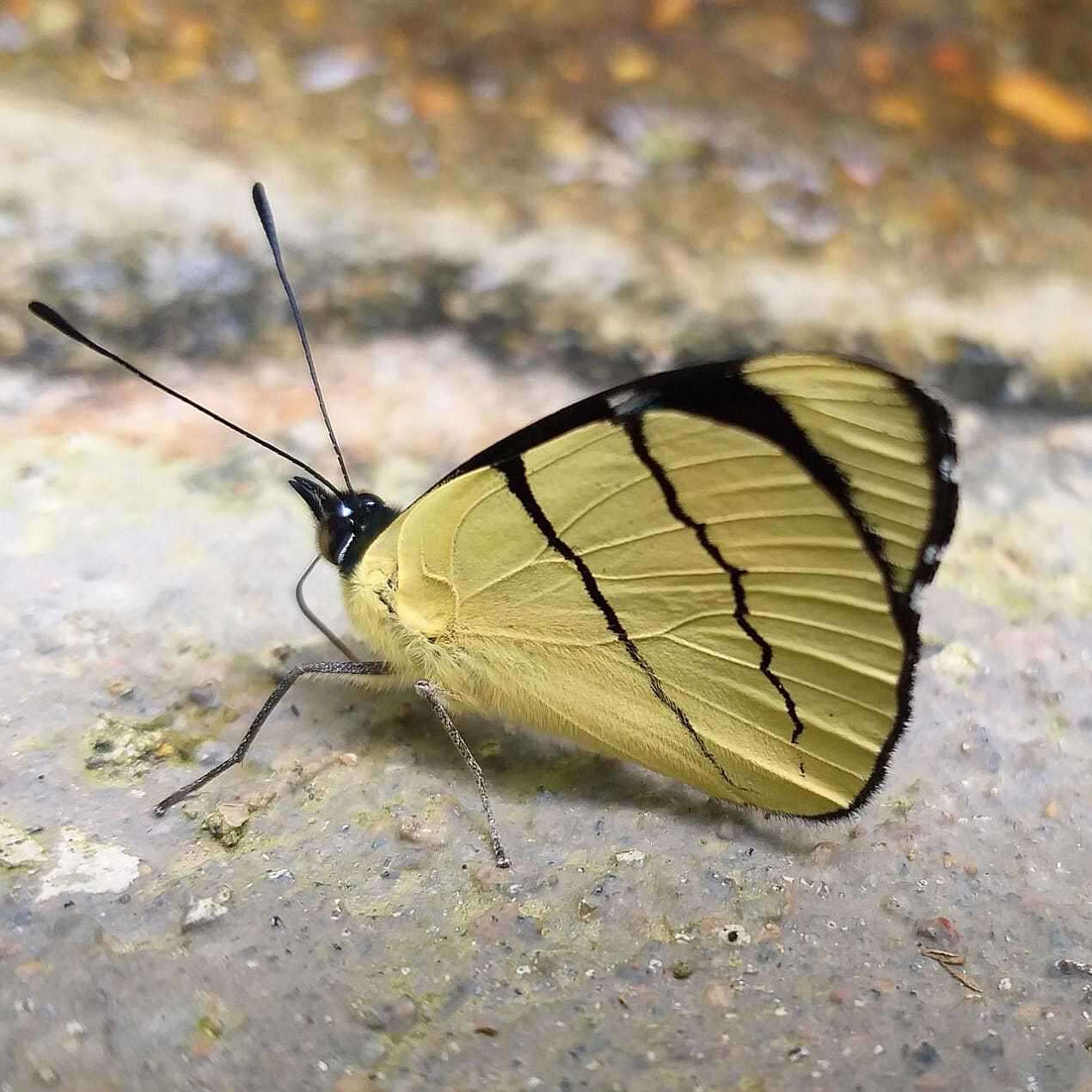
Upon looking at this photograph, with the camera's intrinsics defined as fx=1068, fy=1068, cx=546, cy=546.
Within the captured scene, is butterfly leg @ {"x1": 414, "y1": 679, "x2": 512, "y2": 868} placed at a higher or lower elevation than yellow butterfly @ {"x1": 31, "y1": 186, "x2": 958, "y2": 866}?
lower

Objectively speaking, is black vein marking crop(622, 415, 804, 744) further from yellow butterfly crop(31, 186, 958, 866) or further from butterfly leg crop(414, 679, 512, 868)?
butterfly leg crop(414, 679, 512, 868)

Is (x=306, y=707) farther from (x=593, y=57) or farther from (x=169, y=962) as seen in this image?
(x=593, y=57)

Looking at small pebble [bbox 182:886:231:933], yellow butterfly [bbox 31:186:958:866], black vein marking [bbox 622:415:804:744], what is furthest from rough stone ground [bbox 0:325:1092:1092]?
black vein marking [bbox 622:415:804:744]

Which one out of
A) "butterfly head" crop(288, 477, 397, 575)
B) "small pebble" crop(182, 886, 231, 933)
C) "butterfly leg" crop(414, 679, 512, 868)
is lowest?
"butterfly leg" crop(414, 679, 512, 868)

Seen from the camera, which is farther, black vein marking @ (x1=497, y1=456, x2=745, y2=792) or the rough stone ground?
black vein marking @ (x1=497, y1=456, x2=745, y2=792)

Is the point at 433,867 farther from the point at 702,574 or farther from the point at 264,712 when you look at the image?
the point at 702,574

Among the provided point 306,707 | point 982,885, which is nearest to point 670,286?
point 306,707

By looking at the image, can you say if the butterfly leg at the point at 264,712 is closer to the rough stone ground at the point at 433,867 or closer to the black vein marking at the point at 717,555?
the rough stone ground at the point at 433,867

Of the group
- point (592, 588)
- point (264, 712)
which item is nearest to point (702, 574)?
point (592, 588)
